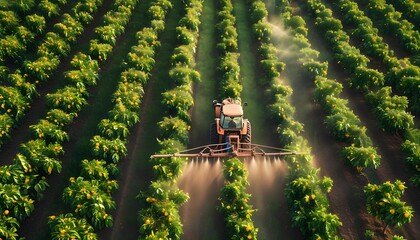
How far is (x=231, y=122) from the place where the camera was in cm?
1931

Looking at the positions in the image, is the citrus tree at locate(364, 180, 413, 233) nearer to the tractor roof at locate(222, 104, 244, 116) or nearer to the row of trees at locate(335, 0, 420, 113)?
the tractor roof at locate(222, 104, 244, 116)

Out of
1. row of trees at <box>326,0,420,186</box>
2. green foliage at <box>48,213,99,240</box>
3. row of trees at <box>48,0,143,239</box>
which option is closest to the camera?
green foliage at <box>48,213,99,240</box>

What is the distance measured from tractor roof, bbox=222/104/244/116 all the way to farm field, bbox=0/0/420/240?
106 inches

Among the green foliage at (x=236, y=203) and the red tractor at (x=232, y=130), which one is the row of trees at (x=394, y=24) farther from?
the green foliage at (x=236, y=203)

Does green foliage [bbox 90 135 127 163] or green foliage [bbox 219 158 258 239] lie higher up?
green foliage [bbox 90 135 127 163]

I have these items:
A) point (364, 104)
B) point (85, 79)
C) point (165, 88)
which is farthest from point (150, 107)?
point (364, 104)

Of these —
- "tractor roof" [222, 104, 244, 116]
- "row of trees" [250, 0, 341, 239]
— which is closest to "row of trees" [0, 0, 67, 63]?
"tractor roof" [222, 104, 244, 116]

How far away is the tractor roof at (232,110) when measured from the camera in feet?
63.0

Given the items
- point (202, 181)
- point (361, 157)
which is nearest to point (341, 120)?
point (361, 157)

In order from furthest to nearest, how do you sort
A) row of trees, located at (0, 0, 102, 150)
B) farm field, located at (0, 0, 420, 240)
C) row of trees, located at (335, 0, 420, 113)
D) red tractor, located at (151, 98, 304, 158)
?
row of trees, located at (335, 0, 420, 113) → row of trees, located at (0, 0, 102, 150) → red tractor, located at (151, 98, 304, 158) → farm field, located at (0, 0, 420, 240)

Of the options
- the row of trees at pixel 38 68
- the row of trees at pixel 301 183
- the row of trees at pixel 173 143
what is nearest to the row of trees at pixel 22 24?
the row of trees at pixel 38 68

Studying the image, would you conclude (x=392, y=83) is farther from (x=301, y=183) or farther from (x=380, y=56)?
(x=301, y=183)

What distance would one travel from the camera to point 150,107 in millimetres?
24781

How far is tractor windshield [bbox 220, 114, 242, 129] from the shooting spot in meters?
19.3
